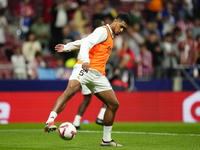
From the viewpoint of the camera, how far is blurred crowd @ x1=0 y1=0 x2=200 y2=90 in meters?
15.6

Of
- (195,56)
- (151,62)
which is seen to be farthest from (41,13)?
(195,56)

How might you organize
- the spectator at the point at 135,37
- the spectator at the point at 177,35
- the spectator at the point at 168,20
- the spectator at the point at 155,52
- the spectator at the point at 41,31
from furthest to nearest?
1. the spectator at the point at 168,20
2. the spectator at the point at 177,35
3. the spectator at the point at 135,37
4. the spectator at the point at 41,31
5. the spectator at the point at 155,52

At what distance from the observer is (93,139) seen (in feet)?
28.6

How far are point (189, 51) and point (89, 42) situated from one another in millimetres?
10703

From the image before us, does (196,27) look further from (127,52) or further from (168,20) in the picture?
(127,52)

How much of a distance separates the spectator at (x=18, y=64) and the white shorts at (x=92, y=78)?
8.20 m

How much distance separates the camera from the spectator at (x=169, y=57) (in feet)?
53.8

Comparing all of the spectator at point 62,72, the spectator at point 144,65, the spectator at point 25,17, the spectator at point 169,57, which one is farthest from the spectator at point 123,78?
the spectator at point 25,17

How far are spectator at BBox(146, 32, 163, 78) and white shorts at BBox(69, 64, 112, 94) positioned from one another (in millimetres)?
9121

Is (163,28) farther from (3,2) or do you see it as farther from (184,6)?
(3,2)

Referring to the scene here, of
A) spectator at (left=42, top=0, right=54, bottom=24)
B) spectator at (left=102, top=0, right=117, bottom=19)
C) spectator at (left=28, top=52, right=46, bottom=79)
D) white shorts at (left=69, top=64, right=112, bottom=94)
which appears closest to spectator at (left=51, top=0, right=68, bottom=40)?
spectator at (left=42, top=0, right=54, bottom=24)

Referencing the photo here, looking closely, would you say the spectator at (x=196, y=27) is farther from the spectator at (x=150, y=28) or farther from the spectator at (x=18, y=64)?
the spectator at (x=18, y=64)

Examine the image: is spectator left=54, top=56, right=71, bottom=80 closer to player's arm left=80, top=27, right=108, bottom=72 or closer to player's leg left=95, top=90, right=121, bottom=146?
player's leg left=95, top=90, right=121, bottom=146

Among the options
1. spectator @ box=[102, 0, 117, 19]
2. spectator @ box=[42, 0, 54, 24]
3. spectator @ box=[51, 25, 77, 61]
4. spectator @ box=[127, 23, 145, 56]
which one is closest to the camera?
spectator @ box=[51, 25, 77, 61]
